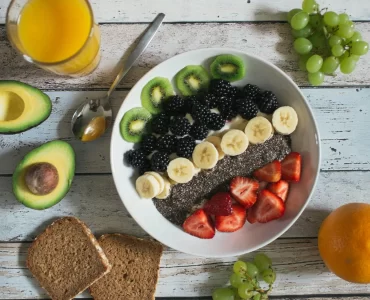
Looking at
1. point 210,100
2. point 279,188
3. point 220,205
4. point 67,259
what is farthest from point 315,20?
point 67,259

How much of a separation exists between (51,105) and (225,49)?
516mm

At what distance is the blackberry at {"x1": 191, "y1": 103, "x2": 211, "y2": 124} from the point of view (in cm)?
136

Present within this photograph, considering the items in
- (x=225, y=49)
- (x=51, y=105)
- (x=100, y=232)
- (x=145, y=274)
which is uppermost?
(x=225, y=49)

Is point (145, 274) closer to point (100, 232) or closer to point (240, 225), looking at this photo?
point (100, 232)

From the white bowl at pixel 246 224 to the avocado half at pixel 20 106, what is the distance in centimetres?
23

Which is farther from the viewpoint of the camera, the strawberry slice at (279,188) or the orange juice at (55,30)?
the strawberry slice at (279,188)

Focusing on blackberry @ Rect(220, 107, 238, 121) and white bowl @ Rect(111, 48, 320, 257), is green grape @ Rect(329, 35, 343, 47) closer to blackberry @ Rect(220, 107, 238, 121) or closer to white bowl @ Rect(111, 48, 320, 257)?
white bowl @ Rect(111, 48, 320, 257)

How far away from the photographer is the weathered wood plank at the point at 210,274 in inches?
59.2

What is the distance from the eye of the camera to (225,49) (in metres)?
1.36

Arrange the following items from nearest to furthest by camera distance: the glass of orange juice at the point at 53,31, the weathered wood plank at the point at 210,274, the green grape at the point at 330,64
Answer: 1. the glass of orange juice at the point at 53,31
2. the green grape at the point at 330,64
3. the weathered wood plank at the point at 210,274

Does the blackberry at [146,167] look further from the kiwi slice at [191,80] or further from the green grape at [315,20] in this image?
the green grape at [315,20]

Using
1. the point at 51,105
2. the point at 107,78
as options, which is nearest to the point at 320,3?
the point at 107,78

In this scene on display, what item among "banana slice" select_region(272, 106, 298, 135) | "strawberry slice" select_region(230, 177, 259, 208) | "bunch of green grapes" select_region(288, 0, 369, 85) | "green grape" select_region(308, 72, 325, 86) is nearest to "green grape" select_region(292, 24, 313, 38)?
"bunch of green grapes" select_region(288, 0, 369, 85)

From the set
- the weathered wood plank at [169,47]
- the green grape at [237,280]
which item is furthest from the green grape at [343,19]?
the green grape at [237,280]
